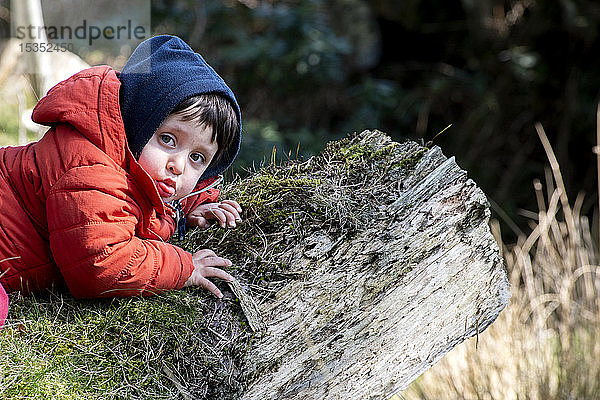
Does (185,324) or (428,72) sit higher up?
(185,324)

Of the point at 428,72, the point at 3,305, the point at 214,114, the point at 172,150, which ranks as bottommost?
the point at 428,72

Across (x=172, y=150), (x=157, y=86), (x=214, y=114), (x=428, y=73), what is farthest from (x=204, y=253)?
(x=428, y=73)

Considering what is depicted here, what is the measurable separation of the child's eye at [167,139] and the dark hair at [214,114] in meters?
0.08

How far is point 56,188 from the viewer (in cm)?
171

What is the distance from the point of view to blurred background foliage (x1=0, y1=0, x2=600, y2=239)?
608 centimetres

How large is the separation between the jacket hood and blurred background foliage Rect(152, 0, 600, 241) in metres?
3.57

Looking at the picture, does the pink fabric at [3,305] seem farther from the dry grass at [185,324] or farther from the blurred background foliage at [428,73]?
the blurred background foliage at [428,73]

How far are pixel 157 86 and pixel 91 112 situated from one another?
0.22 meters

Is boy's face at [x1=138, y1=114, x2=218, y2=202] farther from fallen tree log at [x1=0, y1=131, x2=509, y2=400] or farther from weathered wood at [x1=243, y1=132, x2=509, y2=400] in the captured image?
weathered wood at [x1=243, y1=132, x2=509, y2=400]

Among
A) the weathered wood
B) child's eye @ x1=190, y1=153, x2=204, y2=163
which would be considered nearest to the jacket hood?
child's eye @ x1=190, y1=153, x2=204, y2=163

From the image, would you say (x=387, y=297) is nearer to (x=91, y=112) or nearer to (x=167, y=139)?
(x=167, y=139)

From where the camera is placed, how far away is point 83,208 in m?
1.68

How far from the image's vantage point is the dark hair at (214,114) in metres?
1.83

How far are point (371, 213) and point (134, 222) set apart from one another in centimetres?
78
